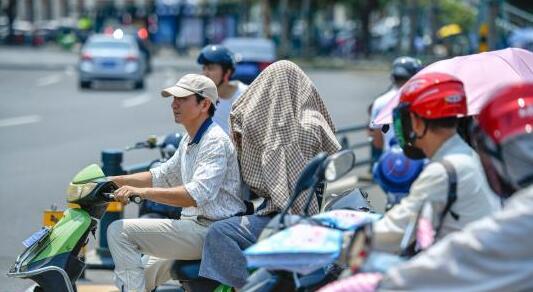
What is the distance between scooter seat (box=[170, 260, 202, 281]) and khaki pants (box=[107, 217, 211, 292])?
0.14 feet

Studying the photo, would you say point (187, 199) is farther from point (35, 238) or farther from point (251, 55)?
point (251, 55)

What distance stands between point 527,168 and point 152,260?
10.0 ft

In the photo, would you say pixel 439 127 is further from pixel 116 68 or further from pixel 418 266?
pixel 116 68

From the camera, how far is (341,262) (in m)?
4.51

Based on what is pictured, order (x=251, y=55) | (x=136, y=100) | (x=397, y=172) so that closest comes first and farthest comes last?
(x=397, y=172) → (x=136, y=100) → (x=251, y=55)

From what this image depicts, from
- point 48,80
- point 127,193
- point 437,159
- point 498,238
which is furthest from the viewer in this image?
point 48,80

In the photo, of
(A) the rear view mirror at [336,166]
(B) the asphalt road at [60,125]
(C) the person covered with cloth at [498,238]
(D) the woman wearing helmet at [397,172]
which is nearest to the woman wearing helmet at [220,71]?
(D) the woman wearing helmet at [397,172]

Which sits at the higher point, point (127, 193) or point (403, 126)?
point (403, 126)

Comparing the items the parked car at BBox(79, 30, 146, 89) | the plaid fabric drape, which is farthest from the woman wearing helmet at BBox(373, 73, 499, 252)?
the parked car at BBox(79, 30, 146, 89)

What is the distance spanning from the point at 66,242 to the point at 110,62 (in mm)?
27404

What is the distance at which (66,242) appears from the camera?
238 inches

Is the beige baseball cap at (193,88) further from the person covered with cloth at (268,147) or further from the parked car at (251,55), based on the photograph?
the parked car at (251,55)

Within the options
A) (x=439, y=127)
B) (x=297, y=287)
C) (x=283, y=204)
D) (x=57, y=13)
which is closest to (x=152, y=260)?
(x=283, y=204)

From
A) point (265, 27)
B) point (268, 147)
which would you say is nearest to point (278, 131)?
point (268, 147)
